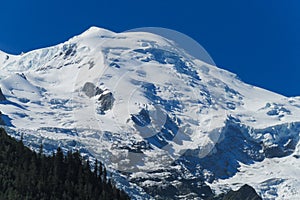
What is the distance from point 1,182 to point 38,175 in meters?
7.86

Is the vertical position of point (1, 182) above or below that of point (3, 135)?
below

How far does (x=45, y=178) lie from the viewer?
139500 millimetres

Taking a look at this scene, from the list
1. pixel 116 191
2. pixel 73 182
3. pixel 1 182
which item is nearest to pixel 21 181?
pixel 1 182

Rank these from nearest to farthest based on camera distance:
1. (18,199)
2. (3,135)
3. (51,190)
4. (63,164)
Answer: (18,199), (51,190), (63,164), (3,135)

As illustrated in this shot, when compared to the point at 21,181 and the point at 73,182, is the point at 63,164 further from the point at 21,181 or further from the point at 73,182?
the point at 21,181

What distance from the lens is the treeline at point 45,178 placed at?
13262 centimetres

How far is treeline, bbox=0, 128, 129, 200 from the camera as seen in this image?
435ft

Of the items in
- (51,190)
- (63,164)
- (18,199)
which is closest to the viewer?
(18,199)

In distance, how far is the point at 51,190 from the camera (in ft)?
446

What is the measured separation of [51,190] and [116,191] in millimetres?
18875

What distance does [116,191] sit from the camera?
499 feet

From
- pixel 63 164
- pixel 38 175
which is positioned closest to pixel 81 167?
pixel 63 164

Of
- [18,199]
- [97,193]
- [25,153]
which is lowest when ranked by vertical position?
[18,199]

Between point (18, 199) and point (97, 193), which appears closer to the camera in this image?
point (18, 199)
